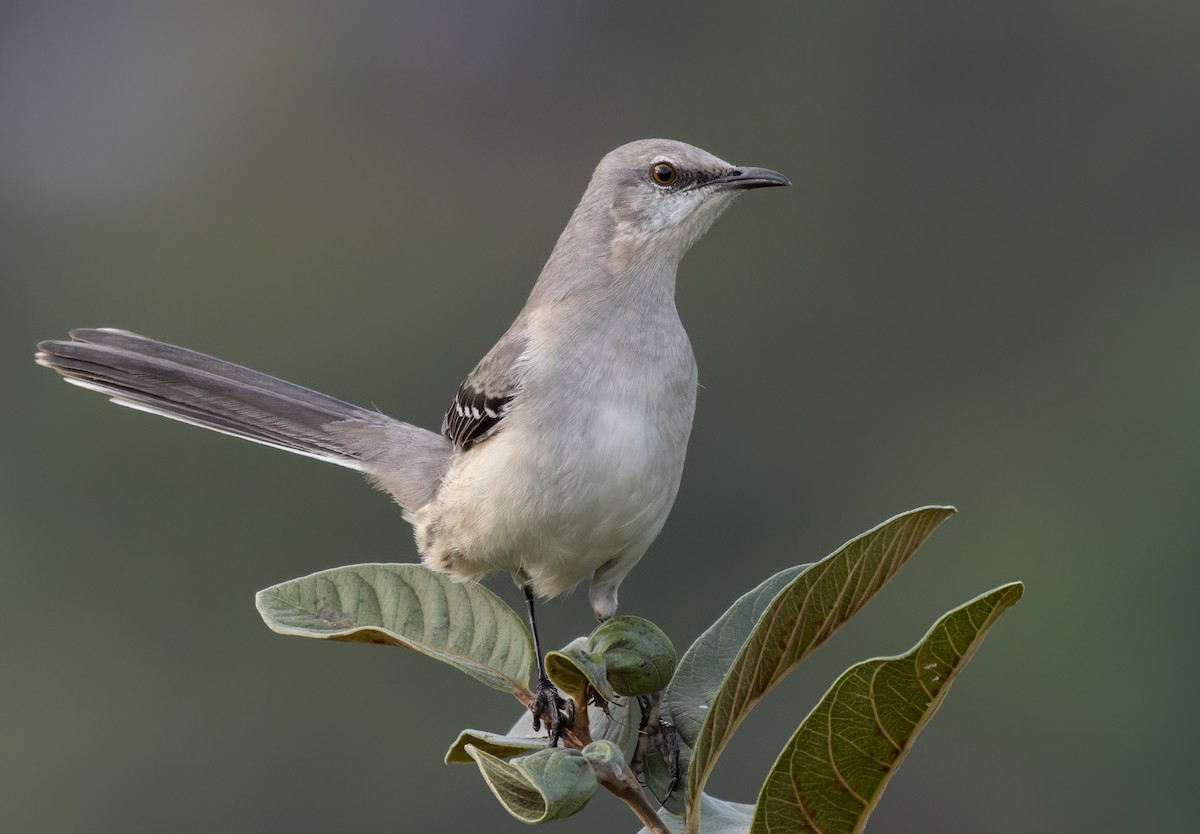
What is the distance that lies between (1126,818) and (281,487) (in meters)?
11.9

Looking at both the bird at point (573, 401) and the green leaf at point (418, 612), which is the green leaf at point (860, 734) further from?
the bird at point (573, 401)

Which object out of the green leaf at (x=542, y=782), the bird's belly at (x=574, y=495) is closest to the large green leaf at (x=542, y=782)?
the green leaf at (x=542, y=782)

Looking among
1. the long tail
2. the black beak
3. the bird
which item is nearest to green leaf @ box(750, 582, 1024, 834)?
the bird

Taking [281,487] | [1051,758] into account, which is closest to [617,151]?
[281,487]

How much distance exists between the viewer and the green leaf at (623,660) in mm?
2168

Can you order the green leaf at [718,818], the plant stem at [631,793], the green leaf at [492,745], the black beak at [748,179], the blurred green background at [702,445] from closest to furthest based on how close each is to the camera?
1. the plant stem at [631,793]
2. the green leaf at [492,745]
3. the green leaf at [718,818]
4. the black beak at [748,179]
5. the blurred green background at [702,445]

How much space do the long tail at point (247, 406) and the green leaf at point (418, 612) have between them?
4.41ft

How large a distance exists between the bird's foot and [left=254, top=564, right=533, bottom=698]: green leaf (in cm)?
7

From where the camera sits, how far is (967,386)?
70.7ft

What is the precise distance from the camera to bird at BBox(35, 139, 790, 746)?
10.3 feet

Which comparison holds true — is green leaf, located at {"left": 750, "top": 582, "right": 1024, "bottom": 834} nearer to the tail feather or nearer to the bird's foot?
the bird's foot

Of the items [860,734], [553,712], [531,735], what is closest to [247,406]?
[531,735]

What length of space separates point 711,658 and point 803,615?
Result: 0.39 meters

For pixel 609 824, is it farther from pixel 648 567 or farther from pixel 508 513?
pixel 508 513
